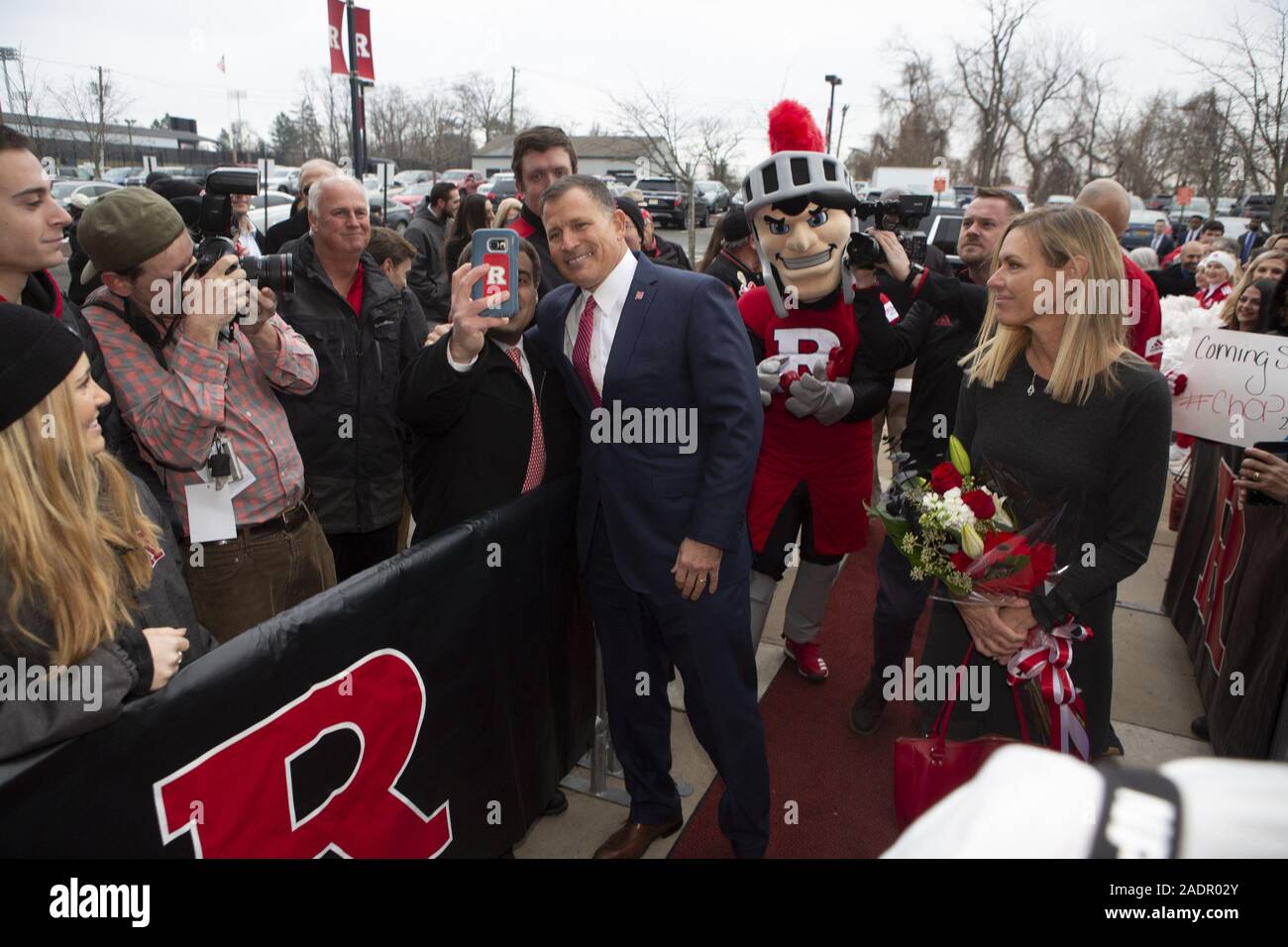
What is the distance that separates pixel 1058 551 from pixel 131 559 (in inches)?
97.6

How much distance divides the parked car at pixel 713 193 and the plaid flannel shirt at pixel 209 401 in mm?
25052

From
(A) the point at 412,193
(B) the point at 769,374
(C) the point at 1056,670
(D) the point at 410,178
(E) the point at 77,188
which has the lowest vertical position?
(C) the point at 1056,670

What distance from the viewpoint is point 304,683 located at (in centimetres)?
188

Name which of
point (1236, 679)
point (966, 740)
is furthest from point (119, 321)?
point (1236, 679)

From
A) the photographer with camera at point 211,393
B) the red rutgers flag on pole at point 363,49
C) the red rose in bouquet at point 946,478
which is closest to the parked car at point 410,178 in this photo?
the red rutgers flag on pole at point 363,49

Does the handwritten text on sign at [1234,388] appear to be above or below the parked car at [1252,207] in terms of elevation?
below

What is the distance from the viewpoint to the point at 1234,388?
3301 millimetres

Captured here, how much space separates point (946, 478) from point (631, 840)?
1.66 m

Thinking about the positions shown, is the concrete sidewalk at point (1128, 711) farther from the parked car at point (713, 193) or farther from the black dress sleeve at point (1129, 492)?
the parked car at point (713, 193)

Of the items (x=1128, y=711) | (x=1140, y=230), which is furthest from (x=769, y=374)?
(x=1140, y=230)

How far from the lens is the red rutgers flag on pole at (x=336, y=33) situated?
12.9 m

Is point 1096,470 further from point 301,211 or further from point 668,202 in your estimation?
point 668,202

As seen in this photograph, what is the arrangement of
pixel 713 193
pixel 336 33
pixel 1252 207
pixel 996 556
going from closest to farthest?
pixel 996 556 < pixel 336 33 < pixel 1252 207 < pixel 713 193

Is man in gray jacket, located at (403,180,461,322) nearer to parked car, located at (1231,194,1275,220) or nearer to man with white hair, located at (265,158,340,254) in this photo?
man with white hair, located at (265,158,340,254)
